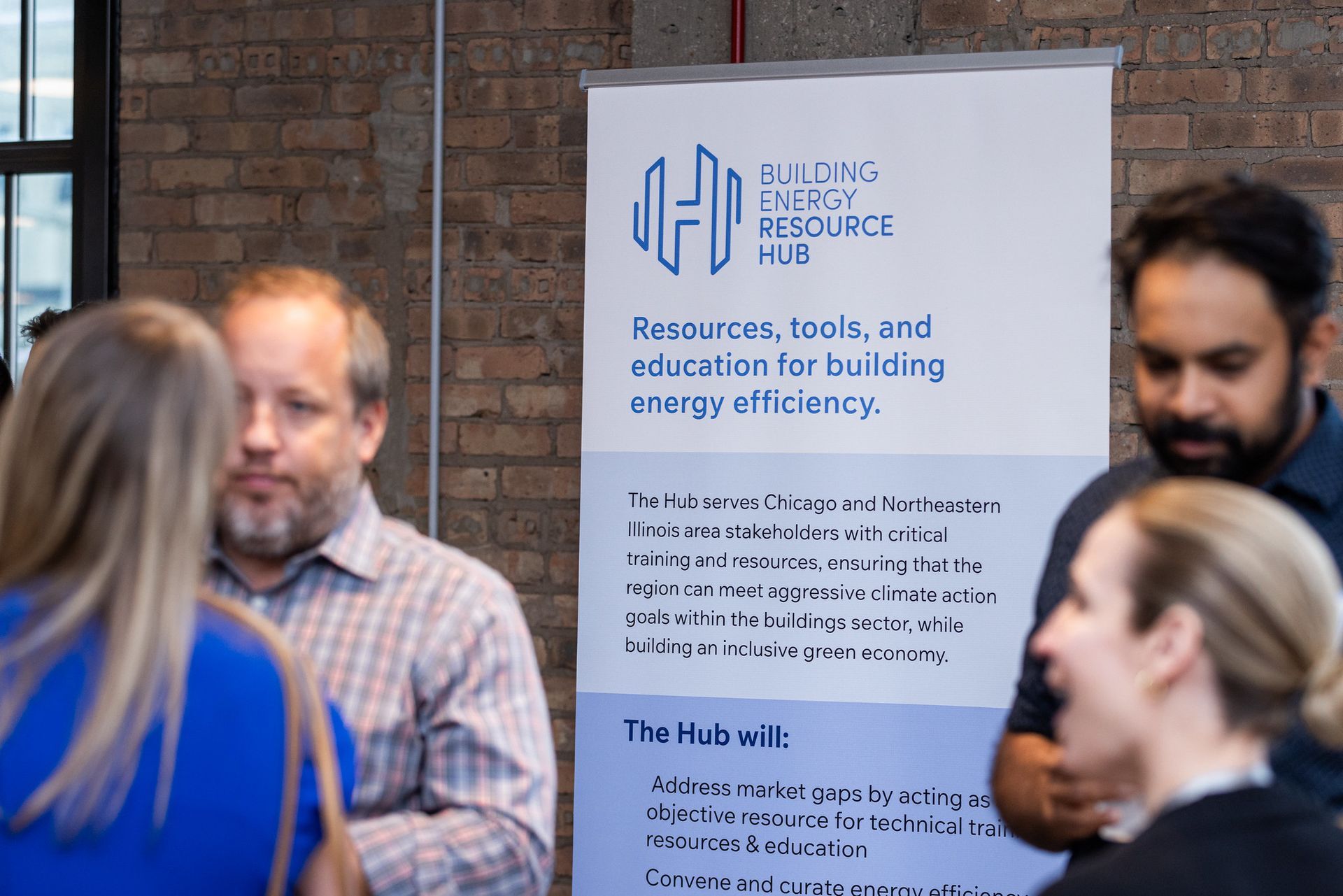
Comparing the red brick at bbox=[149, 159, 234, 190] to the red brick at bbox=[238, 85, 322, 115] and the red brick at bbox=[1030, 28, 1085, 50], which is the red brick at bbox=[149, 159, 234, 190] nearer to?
the red brick at bbox=[238, 85, 322, 115]

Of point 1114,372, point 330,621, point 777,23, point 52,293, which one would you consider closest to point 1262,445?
point 330,621

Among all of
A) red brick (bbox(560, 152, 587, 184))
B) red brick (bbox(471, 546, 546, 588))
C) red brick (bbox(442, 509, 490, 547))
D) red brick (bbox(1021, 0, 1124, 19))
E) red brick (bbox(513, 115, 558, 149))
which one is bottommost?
red brick (bbox(471, 546, 546, 588))

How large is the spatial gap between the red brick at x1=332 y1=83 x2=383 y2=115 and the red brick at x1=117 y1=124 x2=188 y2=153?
1.37ft

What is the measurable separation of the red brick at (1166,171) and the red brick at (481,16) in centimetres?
146

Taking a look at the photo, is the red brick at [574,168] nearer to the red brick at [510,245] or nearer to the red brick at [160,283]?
the red brick at [510,245]

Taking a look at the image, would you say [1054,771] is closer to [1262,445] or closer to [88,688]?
[1262,445]

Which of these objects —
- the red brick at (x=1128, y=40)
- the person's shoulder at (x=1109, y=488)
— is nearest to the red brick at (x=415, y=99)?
the red brick at (x=1128, y=40)

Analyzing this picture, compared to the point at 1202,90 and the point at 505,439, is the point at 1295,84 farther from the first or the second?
the point at 505,439

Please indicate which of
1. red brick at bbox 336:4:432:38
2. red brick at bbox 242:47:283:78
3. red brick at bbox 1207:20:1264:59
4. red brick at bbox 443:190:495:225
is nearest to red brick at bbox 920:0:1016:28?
red brick at bbox 1207:20:1264:59

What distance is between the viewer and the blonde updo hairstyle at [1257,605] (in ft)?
3.17

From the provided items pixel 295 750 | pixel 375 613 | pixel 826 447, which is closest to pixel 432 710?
pixel 375 613

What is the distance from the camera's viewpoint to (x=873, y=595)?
8.81 feet

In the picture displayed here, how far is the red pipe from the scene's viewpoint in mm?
3105

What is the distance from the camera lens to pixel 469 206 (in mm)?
3352
